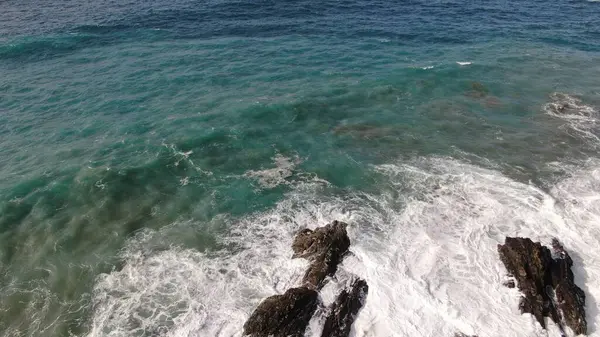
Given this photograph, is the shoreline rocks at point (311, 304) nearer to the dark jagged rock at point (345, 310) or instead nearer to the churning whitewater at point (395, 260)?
the dark jagged rock at point (345, 310)

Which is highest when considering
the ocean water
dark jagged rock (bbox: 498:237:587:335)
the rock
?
dark jagged rock (bbox: 498:237:587:335)

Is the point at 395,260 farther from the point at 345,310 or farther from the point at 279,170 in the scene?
the point at 279,170

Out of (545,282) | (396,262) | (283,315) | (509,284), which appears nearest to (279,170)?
(396,262)

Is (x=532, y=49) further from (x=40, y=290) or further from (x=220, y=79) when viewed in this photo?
(x=40, y=290)

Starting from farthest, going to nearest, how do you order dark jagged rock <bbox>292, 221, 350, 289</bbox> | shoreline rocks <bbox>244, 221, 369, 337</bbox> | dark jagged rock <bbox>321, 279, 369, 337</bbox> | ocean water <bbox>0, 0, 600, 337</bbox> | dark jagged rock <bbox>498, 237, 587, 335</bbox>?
dark jagged rock <bbox>292, 221, 350, 289</bbox> → ocean water <bbox>0, 0, 600, 337</bbox> → dark jagged rock <bbox>498, 237, 587, 335</bbox> → dark jagged rock <bbox>321, 279, 369, 337</bbox> → shoreline rocks <bbox>244, 221, 369, 337</bbox>

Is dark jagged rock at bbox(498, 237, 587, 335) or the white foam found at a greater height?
dark jagged rock at bbox(498, 237, 587, 335)

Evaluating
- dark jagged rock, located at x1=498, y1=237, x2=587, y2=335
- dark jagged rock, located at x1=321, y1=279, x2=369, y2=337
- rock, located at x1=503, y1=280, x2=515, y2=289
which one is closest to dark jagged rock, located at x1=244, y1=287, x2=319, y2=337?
dark jagged rock, located at x1=321, y1=279, x2=369, y2=337

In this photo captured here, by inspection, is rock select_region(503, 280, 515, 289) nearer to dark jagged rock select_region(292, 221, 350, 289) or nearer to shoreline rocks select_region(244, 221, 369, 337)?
shoreline rocks select_region(244, 221, 369, 337)
